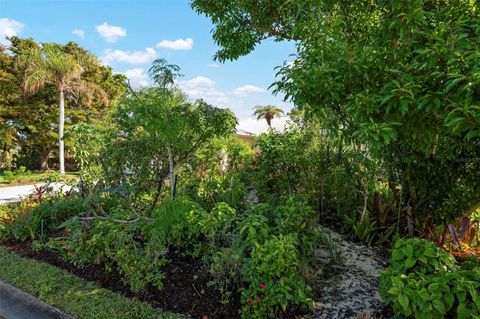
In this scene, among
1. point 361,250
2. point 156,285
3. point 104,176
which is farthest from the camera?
point 104,176

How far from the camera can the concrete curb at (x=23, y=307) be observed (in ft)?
9.81

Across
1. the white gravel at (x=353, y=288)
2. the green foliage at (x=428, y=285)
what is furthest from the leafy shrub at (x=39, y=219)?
the green foliage at (x=428, y=285)

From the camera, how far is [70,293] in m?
3.24

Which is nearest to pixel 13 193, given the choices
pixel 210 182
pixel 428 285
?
pixel 210 182

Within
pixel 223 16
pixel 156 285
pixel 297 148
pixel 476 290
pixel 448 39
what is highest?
pixel 223 16

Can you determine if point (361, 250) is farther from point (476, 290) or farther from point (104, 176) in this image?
point (104, 176)

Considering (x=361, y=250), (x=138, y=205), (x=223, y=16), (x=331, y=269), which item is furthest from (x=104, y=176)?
(x=361, y=250)

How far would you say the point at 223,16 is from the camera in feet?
15.0

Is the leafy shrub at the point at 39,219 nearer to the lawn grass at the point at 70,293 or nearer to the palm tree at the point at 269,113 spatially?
the lawn grass at the point at 70,293

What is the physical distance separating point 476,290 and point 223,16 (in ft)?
13.6

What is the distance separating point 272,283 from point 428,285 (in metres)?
1.15

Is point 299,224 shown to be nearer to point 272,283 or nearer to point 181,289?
point 272,283

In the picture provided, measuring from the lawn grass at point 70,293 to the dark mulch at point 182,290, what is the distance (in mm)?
101

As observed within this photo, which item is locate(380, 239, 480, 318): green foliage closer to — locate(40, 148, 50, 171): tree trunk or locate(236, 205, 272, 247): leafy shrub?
locate(236, 205, 272, 247): leafy shrub
